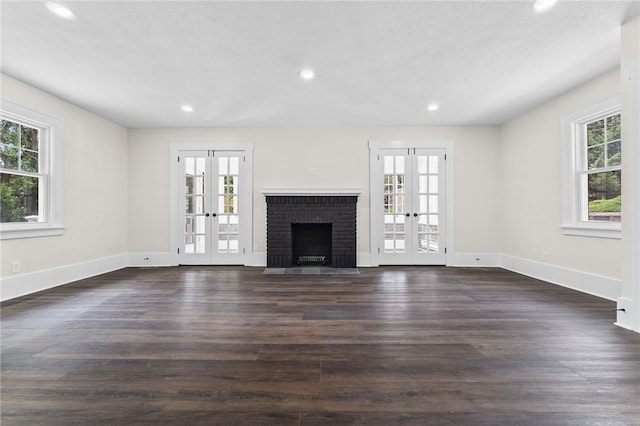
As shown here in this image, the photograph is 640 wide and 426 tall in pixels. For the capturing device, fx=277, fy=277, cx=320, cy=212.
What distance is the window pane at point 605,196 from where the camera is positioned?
313 cm

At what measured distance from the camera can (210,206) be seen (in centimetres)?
500

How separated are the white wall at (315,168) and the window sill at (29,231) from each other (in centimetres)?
138

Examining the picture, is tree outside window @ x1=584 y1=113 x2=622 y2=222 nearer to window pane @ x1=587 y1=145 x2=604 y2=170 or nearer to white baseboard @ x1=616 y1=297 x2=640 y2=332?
window pane @ x1=587 y1=145 x2=604 y2=170

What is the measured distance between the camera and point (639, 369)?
5.49ft

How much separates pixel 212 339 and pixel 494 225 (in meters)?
4.91

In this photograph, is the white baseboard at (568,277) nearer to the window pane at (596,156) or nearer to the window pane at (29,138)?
the window pane at (596,156)

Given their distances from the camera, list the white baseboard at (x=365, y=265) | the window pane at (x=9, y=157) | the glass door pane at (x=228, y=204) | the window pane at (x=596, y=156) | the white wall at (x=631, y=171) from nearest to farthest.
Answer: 1. the white wall at (x=631, y=171)
2. the white baseboard at (x=365, y=265)
3. the window pane at (x=9, y=157)
4. the window pane at (x=596, y=156)
5. the glass door pane at (x=228, y=204)

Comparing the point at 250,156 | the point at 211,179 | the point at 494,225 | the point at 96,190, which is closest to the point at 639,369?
the point at 494,225

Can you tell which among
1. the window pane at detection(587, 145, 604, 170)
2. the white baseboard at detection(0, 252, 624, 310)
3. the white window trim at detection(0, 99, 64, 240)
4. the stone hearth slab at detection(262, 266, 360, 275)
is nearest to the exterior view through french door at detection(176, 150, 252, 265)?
the white baseboard at detection(0, 252, 624, 310)

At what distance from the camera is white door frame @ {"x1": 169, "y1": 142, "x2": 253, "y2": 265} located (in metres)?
4.95

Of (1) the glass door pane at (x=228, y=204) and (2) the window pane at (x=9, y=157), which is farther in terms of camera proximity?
(1) the glass door pane at (x=228, y=204)

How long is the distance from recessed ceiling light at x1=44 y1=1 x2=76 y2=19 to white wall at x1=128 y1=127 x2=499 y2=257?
284 cm

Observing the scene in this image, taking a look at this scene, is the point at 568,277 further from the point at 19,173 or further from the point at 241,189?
the point at 19,173

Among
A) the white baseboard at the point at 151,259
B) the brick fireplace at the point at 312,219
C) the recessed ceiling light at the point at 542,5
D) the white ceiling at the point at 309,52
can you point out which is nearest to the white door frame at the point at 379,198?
the brick fireplace at the point at 312,219
